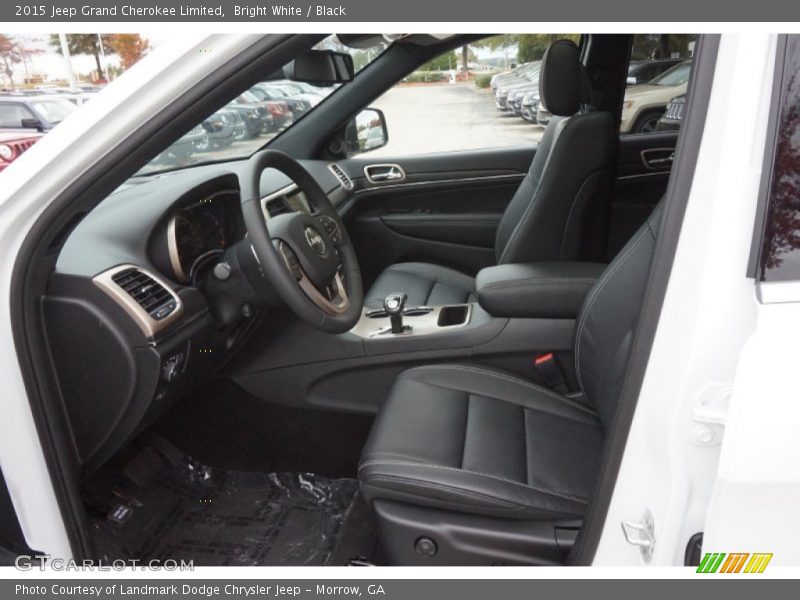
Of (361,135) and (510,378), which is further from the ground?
(361,135)

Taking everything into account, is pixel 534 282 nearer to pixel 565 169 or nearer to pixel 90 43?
pixel 565 169

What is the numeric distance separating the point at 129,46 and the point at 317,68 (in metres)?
1.25

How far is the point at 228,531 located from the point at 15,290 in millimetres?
957

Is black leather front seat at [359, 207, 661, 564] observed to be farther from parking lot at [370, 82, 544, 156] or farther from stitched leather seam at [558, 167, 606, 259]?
parking lot at [370, 82, 544, 156]

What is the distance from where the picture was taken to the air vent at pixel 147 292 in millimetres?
1340

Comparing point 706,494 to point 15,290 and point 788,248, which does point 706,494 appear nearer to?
point 788,248

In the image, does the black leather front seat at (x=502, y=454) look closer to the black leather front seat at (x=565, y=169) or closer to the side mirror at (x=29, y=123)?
the black leather front seat at (x=565, y=169)

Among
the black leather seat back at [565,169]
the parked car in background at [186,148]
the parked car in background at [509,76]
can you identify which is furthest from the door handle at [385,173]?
the black leather seat back at [565,169]

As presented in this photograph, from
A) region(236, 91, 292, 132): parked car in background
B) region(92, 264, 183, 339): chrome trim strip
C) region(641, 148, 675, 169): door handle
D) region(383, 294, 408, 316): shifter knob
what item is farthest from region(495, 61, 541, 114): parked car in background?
region(92, 264, 183, 339): chrome trim strip

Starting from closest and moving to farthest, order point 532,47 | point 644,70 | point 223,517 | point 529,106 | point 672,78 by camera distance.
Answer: point 223,517 < point 532,47 < point 672,78 < point 644,70 < point 529,106

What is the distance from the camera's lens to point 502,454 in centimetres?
134

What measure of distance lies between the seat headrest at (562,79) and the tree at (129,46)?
122 cm

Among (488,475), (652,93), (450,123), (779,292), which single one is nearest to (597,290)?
(488,475)

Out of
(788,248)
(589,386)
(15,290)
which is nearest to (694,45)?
(788,248)
